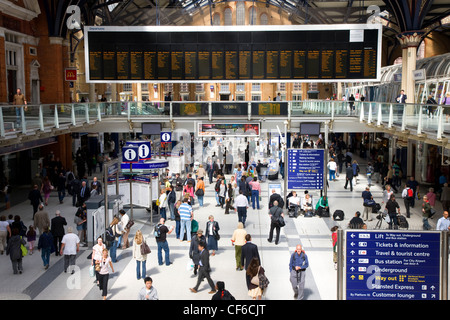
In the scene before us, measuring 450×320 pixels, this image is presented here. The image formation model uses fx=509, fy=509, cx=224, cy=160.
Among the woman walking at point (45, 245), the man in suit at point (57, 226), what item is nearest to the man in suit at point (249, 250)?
the woman walking at point (45, 245)

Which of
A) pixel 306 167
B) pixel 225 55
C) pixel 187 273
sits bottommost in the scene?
pixel 187 273

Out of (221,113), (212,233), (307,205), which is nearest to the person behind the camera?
(212,233)

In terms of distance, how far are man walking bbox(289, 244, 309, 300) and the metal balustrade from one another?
661cm

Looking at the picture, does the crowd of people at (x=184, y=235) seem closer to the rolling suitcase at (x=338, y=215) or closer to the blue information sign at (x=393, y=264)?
the rolling suitcase at (x=338, y=215)

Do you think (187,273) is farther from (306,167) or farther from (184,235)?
(306,167)

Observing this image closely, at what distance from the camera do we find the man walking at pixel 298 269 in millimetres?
10594

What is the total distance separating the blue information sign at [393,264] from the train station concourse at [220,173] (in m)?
0.02

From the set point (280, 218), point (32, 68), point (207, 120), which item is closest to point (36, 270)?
point (280, 218)

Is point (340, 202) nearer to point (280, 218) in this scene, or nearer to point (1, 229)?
point (280, 218)

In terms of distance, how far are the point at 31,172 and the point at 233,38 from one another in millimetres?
12421

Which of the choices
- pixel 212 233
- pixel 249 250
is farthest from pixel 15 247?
pixel 249 250

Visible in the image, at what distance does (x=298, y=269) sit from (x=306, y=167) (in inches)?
336

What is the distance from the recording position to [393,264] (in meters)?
6.77

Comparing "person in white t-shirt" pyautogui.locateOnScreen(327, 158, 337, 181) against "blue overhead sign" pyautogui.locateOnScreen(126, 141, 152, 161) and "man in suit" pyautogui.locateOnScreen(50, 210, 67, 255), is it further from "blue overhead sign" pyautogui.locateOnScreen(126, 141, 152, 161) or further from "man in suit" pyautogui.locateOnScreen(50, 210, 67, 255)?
"man in suit" pyautogui.locateOnScreen(50, 210, 67, 255)
